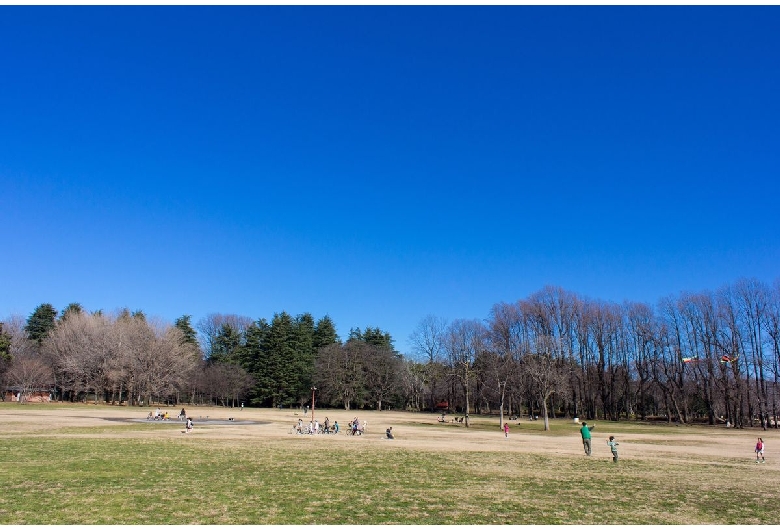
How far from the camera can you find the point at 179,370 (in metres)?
91.9

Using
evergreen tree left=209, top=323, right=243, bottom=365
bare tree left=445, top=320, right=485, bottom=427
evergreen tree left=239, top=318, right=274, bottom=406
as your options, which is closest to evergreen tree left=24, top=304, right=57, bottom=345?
evergreen tree left=209, top=323, right=243, bottom=365

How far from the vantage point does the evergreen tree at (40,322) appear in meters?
113

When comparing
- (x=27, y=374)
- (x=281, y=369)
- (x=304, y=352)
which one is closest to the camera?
(x=27, y=374)

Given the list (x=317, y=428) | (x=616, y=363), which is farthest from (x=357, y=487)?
(x=616, y=363)

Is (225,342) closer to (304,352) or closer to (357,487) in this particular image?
(304,352)

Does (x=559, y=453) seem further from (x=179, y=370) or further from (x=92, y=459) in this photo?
(x=179, y=370)

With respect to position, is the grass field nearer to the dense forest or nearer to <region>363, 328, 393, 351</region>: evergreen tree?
the dense forest

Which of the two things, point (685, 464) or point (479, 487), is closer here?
point (479, 487)

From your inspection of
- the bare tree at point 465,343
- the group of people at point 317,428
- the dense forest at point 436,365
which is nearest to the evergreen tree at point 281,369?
the dense forest at point 436,365

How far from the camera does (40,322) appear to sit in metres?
115

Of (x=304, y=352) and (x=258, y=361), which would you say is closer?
(x=258, y=361)

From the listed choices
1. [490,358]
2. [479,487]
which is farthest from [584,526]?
[490,358]

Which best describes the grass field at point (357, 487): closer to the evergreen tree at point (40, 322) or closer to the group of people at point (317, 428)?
the group of people at point (317, 428)

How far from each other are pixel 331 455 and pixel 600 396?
3107 inches
